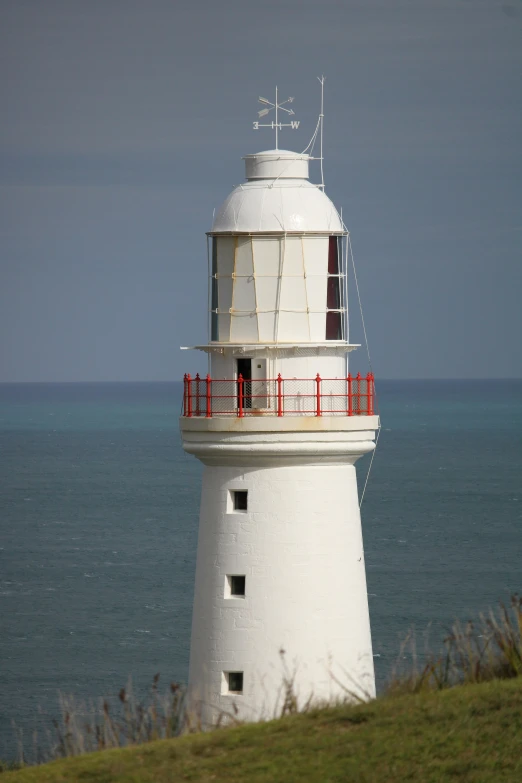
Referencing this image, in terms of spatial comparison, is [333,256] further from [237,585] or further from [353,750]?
[353,750]

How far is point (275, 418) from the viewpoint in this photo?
1725cm

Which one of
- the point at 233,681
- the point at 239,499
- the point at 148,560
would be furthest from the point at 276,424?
the point at 148,560

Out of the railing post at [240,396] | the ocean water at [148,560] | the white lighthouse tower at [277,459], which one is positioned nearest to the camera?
the white lighthouse tower at [277,459]

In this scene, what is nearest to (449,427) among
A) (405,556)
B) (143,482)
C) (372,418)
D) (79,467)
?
(79,467)

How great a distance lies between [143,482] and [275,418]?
95.3 meters

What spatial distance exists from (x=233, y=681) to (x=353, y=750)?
4.94 metres

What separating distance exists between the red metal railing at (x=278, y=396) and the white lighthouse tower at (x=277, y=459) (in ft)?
0.05

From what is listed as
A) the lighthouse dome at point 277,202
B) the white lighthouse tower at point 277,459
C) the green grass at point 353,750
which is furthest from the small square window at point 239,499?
the green grass at point 353,750

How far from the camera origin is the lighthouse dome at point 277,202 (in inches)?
695

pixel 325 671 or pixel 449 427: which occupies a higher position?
pixel 449 427

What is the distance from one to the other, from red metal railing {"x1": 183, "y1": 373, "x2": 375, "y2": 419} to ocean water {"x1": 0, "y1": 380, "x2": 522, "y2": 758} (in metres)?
21.1

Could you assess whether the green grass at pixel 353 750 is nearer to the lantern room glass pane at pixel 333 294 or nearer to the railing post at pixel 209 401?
the railing post at pixel 209 401

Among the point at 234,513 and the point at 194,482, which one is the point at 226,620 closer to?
the point at 234,513

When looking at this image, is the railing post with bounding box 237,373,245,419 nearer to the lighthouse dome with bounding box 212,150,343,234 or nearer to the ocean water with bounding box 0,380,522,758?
the lighthouse dome with bounding box 212,150,343,234
